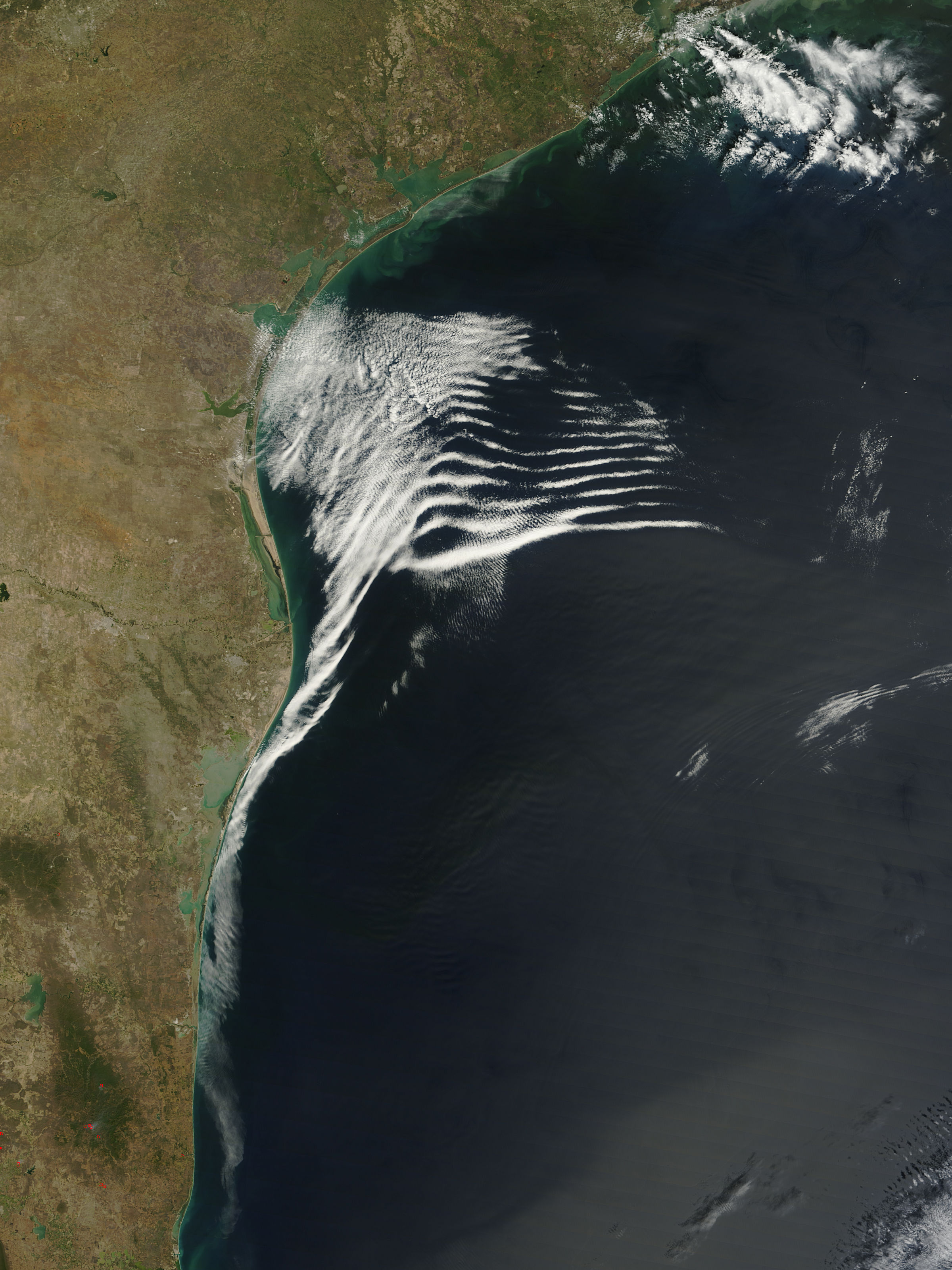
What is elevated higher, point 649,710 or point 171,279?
point 171,279

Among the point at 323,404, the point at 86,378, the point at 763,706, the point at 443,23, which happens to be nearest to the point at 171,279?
the point at 86,378

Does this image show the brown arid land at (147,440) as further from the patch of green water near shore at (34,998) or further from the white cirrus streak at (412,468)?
the white cirrus streak at (412,468)

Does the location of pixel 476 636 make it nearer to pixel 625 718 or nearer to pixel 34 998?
pixel 625 718

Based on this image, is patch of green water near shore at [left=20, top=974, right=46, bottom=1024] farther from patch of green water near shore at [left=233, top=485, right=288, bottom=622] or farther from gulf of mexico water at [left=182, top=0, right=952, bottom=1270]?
patch of green water near shore at [left=233, top=485, right=288, bottom=622]

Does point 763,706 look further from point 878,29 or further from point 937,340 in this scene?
point 878,29

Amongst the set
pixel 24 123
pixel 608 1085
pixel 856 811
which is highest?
pixel 24 123

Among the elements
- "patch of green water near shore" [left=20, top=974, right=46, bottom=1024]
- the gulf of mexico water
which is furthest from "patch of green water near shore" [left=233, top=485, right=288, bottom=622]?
"patch of green water near shore" [left=20, top=974, right=46, bottom=1024]
